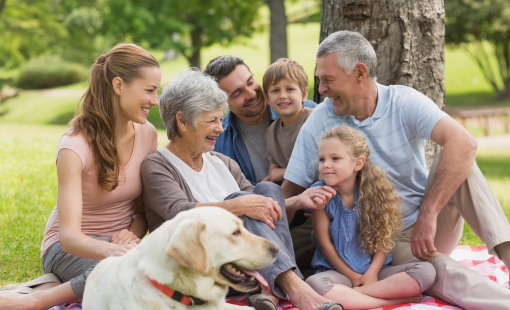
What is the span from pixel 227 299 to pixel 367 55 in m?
1.94

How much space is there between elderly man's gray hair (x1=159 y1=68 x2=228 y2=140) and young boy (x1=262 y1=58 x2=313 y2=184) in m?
0.69

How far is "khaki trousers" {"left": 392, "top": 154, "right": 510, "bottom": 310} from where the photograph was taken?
3.68 metres

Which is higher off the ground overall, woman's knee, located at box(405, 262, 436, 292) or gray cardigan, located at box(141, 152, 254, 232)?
gray cardigan, located at box(141, 152, 254, 232)

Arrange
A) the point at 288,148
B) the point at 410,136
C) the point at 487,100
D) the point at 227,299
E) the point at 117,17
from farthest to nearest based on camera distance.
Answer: the point at 487,100 → the point at 117,17 → the point at 288,148 → the point at 410,136 → the point at 227,299

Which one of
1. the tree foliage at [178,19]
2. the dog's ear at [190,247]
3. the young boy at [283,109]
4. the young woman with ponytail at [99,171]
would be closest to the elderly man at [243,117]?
the young boy at [283,109]

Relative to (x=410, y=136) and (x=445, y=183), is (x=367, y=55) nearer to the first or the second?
(x=410, y=136)

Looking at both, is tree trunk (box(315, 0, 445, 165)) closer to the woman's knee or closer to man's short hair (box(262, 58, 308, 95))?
man's short hair (box(262, 58, 308, 95))

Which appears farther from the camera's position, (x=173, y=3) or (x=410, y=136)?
(x=173, y=3)

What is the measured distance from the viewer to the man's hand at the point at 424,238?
3.86 meters

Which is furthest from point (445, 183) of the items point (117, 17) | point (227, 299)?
point (117, 17)

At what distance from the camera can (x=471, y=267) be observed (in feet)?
15.4

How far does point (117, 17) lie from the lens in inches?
771

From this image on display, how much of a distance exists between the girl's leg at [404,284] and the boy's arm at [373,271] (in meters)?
0.05

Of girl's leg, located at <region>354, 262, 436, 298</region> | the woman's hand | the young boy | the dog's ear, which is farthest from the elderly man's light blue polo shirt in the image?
the dog's ear
